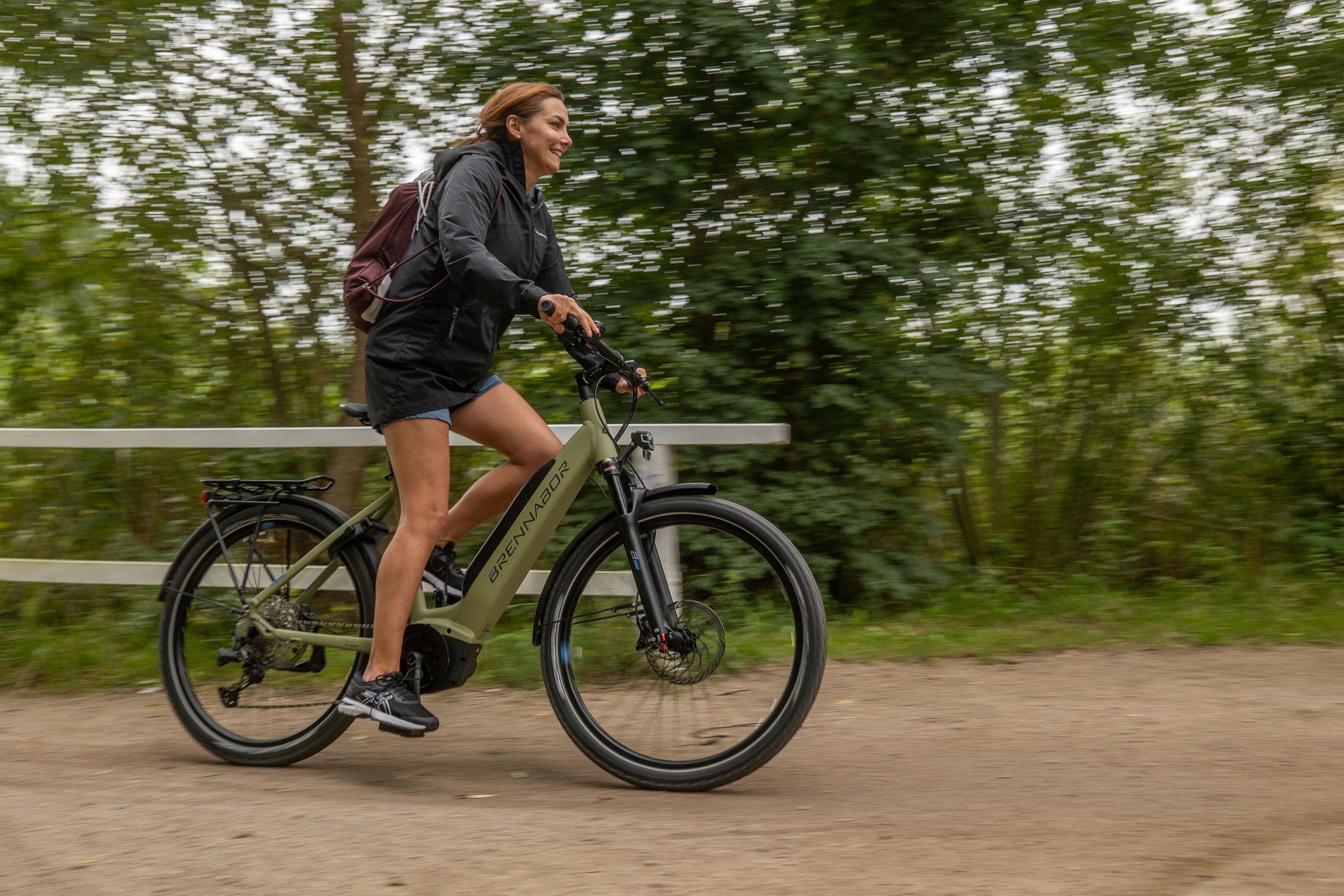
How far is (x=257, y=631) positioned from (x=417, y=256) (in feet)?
5.18

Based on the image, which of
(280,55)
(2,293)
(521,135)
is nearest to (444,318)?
(521,135)

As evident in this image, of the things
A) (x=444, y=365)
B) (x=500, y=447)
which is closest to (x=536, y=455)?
(x=500, y=447)

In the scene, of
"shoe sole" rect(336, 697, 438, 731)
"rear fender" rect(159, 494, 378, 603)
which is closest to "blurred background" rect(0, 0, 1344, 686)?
"rear fender" rect(159, 494, 378, 603)

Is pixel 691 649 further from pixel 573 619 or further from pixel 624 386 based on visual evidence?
pixel 624 386

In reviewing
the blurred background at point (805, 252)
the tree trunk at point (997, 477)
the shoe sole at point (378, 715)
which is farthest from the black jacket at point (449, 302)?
the tree trunk at point (997, 477)

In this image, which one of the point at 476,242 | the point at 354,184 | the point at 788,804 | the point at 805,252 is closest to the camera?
the point at 788,804

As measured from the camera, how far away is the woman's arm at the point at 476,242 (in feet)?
10.9

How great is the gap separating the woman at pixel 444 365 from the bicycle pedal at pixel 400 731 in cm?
2

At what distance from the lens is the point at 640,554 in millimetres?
3498

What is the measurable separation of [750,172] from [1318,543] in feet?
13.4

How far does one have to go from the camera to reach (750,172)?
21.4 feet

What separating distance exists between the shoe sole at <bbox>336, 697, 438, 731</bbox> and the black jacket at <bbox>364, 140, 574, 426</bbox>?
0.93 meters

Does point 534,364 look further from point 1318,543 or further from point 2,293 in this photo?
point 1318,543

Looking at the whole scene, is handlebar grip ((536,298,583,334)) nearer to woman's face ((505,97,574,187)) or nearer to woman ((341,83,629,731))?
woman ((341,83,629,731))
